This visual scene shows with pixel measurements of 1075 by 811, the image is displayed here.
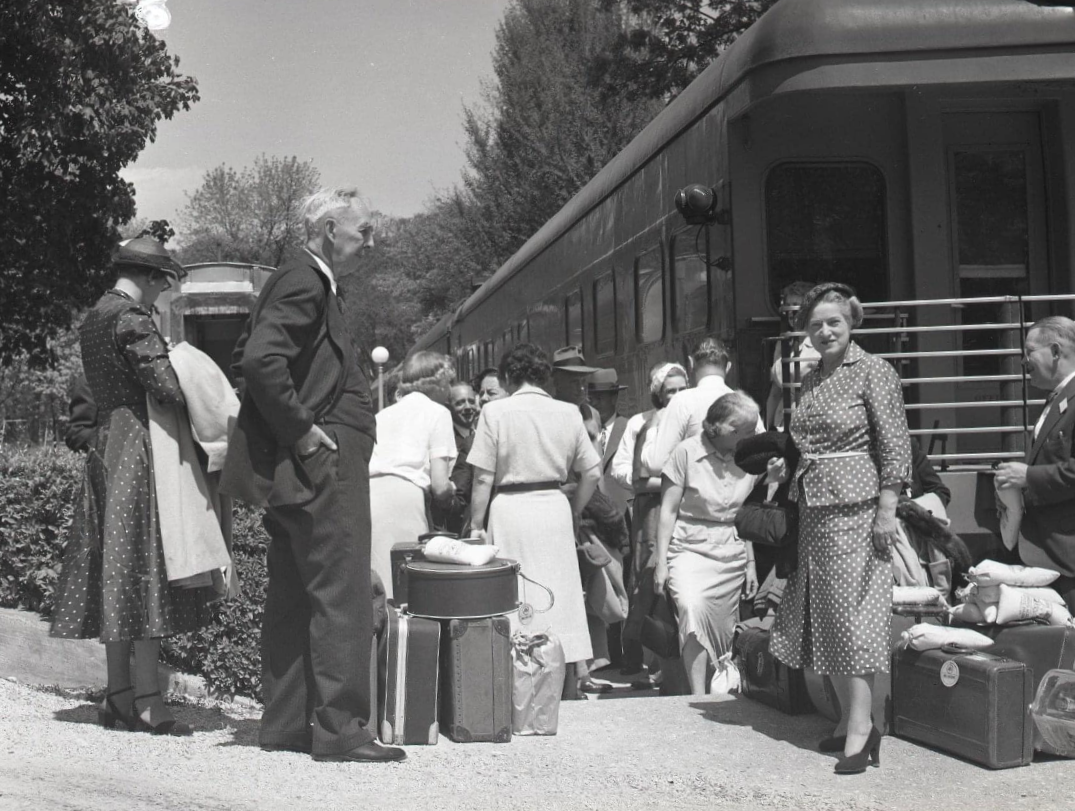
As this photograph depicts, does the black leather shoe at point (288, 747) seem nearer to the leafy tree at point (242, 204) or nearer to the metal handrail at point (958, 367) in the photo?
the metal handrail at point (958, 367)

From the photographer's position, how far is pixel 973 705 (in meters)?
4.98

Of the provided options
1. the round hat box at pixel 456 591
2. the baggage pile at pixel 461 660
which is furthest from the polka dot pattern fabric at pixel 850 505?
the round hat box at pixel 456 591

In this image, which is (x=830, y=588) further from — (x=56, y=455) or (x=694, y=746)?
(x=56, y=455)

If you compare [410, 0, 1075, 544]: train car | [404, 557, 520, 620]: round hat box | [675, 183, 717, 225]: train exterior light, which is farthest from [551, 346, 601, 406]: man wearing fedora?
[404, 557, 520, 620]: round hat box

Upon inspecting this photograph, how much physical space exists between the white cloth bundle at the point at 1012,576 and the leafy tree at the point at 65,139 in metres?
12.7

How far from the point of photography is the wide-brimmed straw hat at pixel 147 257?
5.39 metres

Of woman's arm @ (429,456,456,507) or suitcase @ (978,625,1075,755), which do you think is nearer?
suitcase @ (978,625,1075,755)

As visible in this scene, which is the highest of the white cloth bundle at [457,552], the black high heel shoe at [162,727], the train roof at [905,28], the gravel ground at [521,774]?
the train roof at [905,28]

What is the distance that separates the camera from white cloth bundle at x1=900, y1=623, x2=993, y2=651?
528 cm

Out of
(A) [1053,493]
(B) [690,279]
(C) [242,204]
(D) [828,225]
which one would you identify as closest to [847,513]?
(A) [1053,493]

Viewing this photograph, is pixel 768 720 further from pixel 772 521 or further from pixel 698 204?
pixel 698 204

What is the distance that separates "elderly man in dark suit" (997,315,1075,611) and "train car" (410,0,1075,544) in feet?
3.46

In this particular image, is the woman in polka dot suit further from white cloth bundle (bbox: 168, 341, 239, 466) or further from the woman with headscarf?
white cloth bundle (bbox: 168, 341, 239, 466)

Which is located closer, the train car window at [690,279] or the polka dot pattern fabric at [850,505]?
the polka dot pattern fabric at [850,505]
